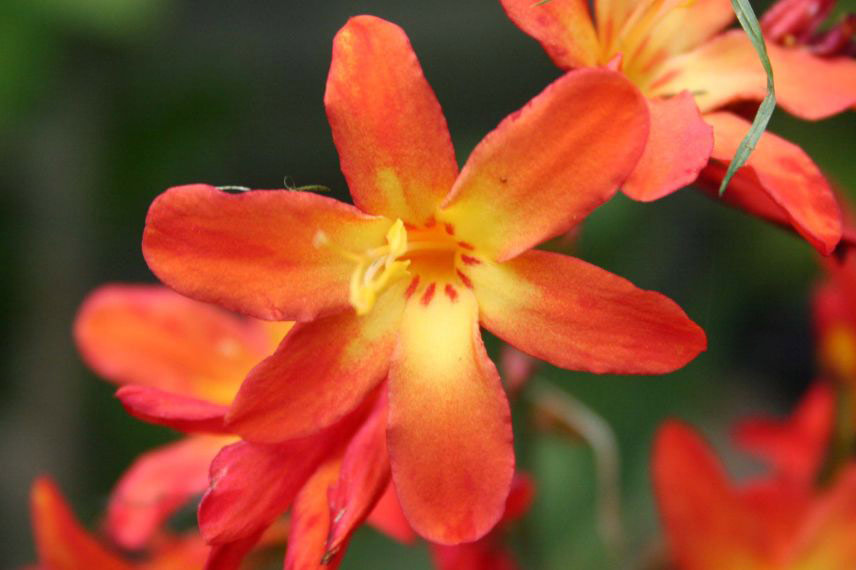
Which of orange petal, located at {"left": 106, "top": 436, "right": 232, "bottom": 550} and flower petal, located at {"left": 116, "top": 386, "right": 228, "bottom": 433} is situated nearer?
flower petal, located at {"left": 116, "top": 386, "right": 228, "bottom": 433}

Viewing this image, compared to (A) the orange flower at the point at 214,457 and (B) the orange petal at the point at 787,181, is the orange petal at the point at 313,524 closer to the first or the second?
(A) the orange flower at the point at 214,457

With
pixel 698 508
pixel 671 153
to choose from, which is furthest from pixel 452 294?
pixel 698 508

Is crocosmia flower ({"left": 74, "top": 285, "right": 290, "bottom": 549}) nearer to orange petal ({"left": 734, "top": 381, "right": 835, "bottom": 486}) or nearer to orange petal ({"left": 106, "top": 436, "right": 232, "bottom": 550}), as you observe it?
orange petal ({"left": 106, "top": 436, "right": 232, "bottom": 550})

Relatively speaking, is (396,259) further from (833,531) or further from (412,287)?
(833,531)

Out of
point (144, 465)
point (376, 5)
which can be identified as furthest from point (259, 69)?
point (144, 465)

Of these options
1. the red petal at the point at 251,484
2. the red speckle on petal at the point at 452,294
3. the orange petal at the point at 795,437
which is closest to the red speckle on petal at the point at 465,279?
the red speckle on petal at the point at 452,294

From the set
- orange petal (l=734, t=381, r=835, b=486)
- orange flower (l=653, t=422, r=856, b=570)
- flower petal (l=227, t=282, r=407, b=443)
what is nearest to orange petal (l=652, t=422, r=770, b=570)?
orange flower (l=653, t=422, r=856, b=570)

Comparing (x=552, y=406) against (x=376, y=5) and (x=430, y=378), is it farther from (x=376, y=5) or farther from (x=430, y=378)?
(x=376, y=5)
